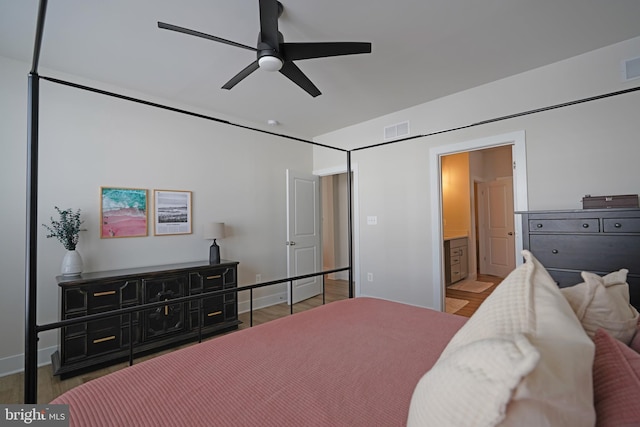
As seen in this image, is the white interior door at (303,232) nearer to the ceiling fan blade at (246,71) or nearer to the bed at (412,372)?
the ceiling fan blade at (246,71)

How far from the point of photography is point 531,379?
1.40 feet

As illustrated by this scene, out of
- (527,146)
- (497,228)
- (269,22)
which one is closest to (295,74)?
(269,22)

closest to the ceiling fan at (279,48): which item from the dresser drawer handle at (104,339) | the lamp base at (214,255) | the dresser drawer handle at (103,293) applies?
the lamp base at (214,255)

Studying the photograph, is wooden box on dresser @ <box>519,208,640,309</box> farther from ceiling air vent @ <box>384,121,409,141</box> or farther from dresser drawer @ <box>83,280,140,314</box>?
dresser drawer @ <box>83,280,140,314</box>

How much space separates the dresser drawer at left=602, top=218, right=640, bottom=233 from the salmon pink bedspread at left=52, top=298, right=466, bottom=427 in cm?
147

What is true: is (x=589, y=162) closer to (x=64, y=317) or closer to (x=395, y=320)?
(x=395, y=320)

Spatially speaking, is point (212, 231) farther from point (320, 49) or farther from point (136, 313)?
point (320, 49)

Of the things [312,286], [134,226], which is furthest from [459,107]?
[134,226]

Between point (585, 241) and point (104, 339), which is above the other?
point (585, 241)

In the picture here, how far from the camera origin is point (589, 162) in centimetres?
259

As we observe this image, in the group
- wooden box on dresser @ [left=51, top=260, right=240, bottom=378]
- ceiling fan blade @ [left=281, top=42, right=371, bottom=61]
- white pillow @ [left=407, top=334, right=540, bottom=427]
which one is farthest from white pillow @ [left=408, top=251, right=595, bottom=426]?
wooden box on dresser @ [left=51, top=260, right=240, bottom=378]

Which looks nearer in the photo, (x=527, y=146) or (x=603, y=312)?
(x=603, y=312)

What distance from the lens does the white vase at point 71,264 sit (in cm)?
257

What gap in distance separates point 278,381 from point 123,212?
9.25ft
